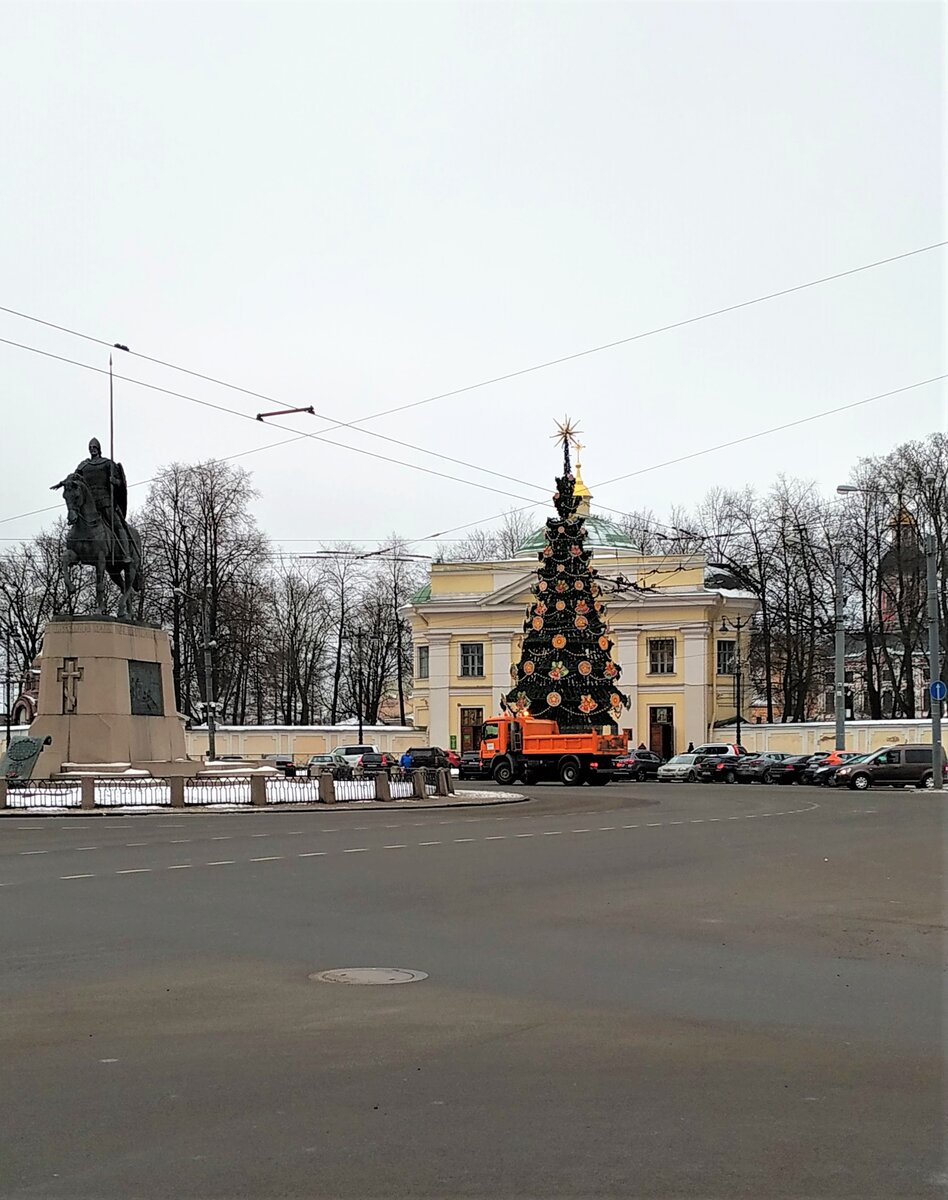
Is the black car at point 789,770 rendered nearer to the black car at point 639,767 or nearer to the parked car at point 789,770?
the parked car at point 789,770

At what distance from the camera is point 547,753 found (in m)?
57.0

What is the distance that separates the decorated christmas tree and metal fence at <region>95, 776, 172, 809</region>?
2656 centimetres

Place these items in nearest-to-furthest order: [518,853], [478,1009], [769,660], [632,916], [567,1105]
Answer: [567,1105]
[478,1009]
[632,916]
[518,853]
[769,660]

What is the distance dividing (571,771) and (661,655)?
28.0 metres

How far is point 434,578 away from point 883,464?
97.2ft

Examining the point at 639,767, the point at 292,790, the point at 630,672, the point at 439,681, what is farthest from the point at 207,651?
the point at 630,672

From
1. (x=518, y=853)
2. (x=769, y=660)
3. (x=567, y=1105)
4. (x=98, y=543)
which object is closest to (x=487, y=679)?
(x=769, y=660)

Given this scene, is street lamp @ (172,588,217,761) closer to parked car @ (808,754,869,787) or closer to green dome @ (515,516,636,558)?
green dome @ (515,516,636,558)

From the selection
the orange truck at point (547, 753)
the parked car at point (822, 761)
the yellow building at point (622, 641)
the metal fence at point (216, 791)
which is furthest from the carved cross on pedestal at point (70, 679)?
the yellow building at point (622, 641)

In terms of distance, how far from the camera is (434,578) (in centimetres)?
8775

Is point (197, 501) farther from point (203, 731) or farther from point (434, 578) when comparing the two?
point (434, 578)

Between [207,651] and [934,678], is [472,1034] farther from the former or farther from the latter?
[207,651]

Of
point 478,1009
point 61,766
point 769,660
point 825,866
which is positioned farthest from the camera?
point 769,660

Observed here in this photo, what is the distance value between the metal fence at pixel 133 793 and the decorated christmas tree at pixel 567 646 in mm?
26563
